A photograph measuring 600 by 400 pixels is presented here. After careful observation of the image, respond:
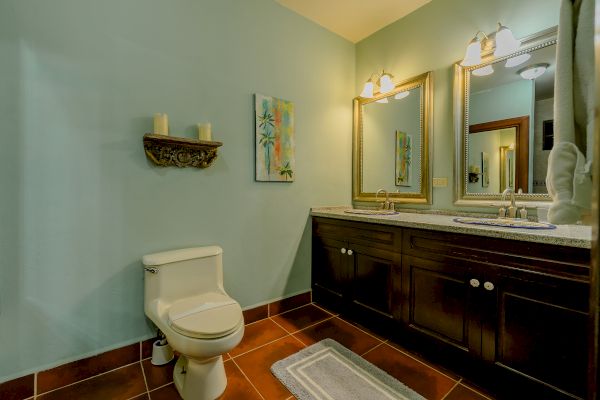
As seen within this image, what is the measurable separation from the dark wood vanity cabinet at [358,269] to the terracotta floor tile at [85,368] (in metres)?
1.47

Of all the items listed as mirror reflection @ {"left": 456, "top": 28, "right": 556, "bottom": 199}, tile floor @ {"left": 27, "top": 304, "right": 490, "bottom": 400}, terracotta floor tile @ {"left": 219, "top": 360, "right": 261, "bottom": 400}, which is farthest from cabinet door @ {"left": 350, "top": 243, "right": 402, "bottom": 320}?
terracotta floor tile @ {"left": 219, "top": 360, "right": 261, "bottom": 400}

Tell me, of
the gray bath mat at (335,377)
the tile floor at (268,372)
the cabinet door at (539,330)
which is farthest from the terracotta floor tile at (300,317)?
the cabinet door at (539,330)

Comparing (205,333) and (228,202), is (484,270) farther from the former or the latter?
(228,202)

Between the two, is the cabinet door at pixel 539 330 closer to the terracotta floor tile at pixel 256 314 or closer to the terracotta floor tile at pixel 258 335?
the terracotta floor tile at pixel 258 335

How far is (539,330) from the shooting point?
1.25 m

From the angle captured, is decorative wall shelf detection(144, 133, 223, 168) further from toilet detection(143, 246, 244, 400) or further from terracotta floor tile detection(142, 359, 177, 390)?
terracotta floor tile detection(142, 359, 177, 390)

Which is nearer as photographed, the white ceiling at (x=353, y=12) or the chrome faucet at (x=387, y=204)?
the white ceiling at (x=353, y=12)

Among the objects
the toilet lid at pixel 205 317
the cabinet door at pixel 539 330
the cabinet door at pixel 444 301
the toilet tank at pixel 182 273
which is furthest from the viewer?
the toilet tank at pixel 182 273

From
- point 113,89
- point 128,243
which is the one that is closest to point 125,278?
point 128,243

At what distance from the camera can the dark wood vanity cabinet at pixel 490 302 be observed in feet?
3.86

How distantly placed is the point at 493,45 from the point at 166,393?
2.97m

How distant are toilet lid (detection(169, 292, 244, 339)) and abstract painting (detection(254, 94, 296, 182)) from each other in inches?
38.8

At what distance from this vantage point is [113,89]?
5.21 ft

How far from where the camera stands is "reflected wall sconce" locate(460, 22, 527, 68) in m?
1.74
